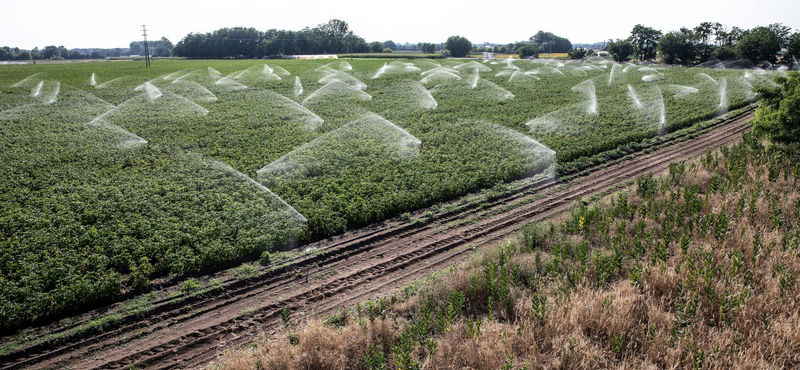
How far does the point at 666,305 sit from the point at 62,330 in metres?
12.0

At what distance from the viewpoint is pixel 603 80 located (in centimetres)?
4938

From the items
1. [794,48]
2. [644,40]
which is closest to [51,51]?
[644,40]

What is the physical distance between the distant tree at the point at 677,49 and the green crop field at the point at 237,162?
152 ft

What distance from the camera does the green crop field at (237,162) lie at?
1112 centimetres

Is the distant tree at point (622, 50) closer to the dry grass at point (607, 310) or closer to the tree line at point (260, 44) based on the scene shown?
the tree line at point (260, 44)

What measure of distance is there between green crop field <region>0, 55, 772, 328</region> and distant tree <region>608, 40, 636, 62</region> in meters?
59.0

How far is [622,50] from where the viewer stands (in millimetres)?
92812

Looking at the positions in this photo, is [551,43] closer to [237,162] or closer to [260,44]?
[260,44]

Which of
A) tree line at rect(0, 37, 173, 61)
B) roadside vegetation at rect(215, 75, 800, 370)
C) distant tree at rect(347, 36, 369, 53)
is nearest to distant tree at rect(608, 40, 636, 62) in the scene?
distant tree at rect(347, 36, 369, 53)

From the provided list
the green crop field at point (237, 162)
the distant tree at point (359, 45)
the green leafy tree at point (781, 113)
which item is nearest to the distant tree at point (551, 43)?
the distant tree at point (359, 45)

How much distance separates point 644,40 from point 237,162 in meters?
106

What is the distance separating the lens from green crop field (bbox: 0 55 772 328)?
36.5 feet

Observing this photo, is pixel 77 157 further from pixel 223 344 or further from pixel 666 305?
pixel 666 305

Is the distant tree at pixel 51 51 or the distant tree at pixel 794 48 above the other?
the distant tree at pixel 51 51
